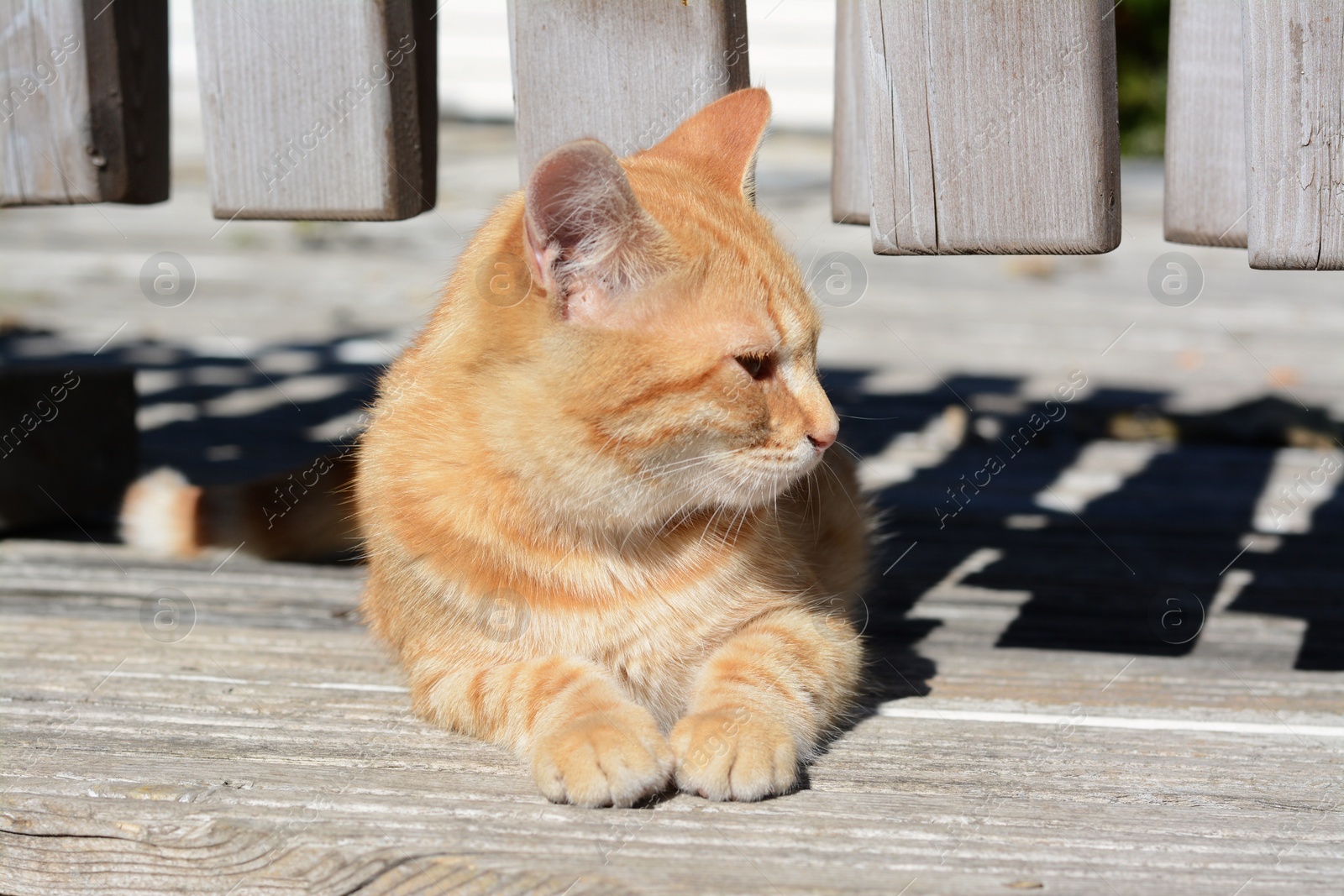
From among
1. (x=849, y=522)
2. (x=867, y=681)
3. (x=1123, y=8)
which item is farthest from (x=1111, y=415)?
(x=1123, y=8)

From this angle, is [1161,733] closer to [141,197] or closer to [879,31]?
[879,31]

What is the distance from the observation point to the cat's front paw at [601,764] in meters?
1.64

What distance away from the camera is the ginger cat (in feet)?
5.91

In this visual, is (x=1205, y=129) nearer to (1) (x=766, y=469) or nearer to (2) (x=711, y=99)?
(2) (x=711, y=99)

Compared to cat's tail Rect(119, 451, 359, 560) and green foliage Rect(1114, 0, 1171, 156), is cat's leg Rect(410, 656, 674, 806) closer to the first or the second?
cat's tail Rect(119, 451, 359, 560)

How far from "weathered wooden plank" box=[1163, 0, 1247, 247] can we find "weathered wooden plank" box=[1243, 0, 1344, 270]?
0.39 meters

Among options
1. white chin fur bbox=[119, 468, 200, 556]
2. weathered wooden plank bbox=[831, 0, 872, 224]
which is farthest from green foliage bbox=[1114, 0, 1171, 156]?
white chin fur bbox=[119, 468, 200, 556]

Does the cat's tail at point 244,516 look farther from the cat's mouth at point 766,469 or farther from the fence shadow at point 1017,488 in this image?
the cat's mouth at point 766,469

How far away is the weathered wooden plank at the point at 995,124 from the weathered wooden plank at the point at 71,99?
1.37 metres

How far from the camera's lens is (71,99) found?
7.31 feet

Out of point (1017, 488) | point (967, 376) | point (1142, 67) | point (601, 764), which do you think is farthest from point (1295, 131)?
point (1142, 67)

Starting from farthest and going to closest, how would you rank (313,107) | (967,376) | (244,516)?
(967,376)
(244,516)
(313,107)

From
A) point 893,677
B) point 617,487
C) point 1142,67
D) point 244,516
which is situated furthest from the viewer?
point 1142,67

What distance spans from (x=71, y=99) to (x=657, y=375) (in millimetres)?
1265
